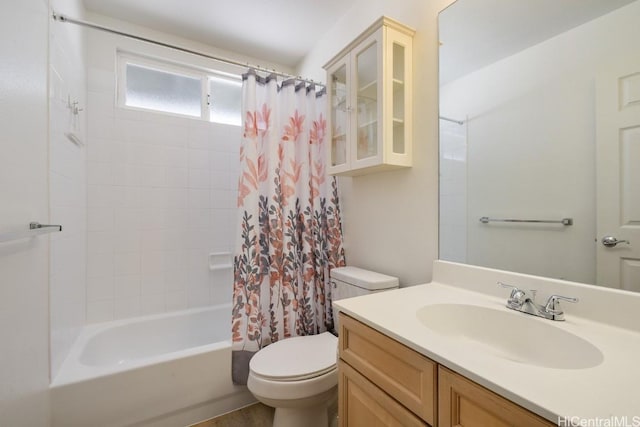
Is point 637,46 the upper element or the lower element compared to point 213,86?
lower

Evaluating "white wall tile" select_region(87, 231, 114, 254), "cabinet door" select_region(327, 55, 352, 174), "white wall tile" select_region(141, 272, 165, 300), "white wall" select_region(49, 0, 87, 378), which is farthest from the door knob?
"white wall tile" select_region(87, 231, 114, 254)

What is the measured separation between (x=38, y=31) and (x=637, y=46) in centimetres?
208

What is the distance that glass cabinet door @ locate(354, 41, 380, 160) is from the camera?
140cm

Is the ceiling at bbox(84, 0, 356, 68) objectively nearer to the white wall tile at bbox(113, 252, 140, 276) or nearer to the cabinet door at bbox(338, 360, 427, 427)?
the white wall tile at bbox(113, 252, 140, 276)

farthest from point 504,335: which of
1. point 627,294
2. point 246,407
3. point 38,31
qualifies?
point 38,31

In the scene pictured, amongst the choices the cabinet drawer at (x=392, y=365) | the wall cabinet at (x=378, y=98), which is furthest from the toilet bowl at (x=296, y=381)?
the wall cabinet at (x=378, y=98)

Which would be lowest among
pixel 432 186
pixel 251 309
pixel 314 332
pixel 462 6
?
pixel 314 332

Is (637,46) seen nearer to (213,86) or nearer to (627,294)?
(627,294)

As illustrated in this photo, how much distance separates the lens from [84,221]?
5.94 ft

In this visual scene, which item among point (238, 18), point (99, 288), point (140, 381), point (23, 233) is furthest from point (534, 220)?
point (99, 288)

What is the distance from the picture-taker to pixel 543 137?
3.17ft

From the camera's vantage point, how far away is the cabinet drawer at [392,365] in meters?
0.68

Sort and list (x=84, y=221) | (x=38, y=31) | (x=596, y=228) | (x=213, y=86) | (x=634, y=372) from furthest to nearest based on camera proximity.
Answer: (x=213, y=86) < (x=84, y=221) < (x=38, y=31) < (x=596, y=228) < (x=634, y=372)

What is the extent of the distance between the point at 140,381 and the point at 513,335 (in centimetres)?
169
